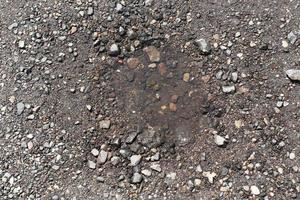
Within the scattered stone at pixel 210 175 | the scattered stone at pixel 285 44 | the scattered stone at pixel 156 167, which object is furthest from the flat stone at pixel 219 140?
the scattered stone at pixel 285 44

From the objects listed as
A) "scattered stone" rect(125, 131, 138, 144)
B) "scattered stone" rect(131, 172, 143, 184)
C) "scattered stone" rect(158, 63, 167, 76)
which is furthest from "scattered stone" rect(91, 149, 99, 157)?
"scattered stone" rect(158, 63, 167, 76)

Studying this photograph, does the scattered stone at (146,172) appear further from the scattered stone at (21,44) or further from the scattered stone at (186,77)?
the scattered stone at (21,44)

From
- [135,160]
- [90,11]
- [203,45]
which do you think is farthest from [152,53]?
[135,160]

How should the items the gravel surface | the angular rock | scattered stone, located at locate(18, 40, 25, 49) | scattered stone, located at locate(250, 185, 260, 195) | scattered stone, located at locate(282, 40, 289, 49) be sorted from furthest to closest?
1. scattered stone, located at locate(18, 40, 25, 49)
2. scattered stone, located at locate(282, 40, 289, 49)
3. the angular rock
4. the gravel surface
5. scattered stone, located at locate(250, 185, 260, 195)

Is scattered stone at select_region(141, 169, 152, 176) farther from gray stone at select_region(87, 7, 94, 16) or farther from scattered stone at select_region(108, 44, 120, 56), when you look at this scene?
gray stone at select_region(87, 7, 94, 16)

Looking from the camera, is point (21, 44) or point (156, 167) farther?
point (21, 44)

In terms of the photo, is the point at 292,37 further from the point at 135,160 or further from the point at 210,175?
the point at 135,160

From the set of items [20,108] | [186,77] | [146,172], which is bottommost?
[146,172]
